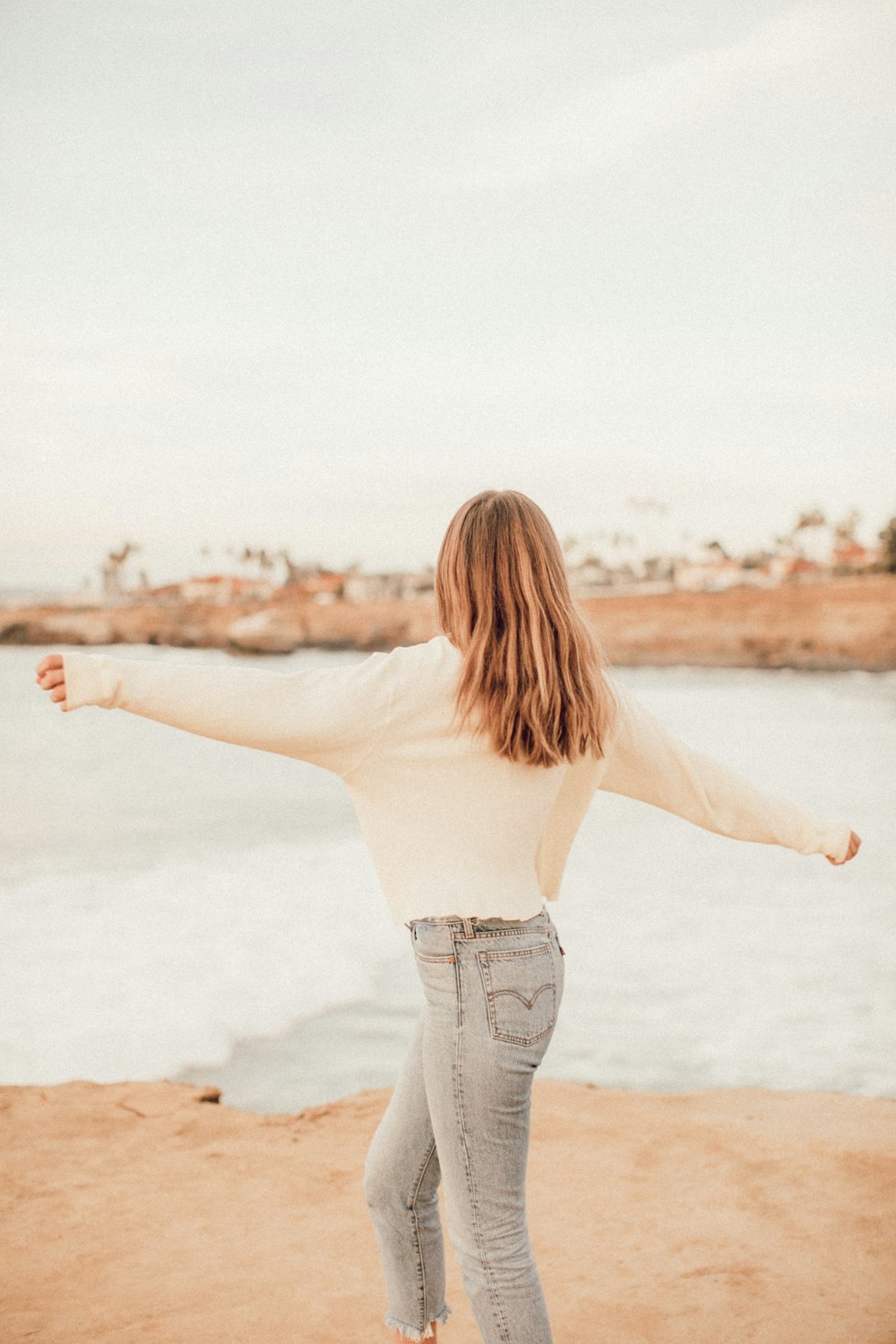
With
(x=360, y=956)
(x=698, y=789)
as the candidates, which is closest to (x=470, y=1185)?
(x=698, y=789)

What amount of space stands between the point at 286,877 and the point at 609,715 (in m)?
10.3

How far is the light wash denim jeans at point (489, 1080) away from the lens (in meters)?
1.41

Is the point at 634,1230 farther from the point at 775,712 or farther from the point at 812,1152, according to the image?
the point at 775,712

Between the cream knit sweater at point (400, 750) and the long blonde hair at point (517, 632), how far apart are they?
0.13ft

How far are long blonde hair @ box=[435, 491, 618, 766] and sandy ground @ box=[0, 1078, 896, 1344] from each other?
5.55 feet

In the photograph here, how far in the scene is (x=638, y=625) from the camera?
44719 millimetres

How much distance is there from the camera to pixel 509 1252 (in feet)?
4.81

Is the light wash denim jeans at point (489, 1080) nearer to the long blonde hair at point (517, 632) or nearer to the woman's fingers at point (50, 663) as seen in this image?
the long blonde hair at point (517, 632)

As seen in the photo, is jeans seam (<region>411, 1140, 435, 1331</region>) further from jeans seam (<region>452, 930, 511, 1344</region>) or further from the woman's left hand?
A: the woman's left hand

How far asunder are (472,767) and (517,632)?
21cm

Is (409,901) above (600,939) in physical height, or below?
above

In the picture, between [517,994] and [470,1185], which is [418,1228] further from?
[517,994]

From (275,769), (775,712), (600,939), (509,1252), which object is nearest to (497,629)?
(509,1252)

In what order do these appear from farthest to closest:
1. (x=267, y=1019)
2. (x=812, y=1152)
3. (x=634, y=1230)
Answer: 1. (x=267, y=1019)
2. (x=812, y=1152)
3. (x=634, y=1230)
